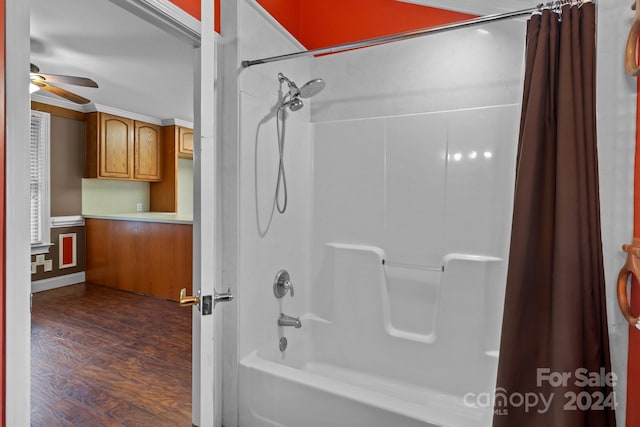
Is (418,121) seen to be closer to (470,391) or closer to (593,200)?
(593,200)

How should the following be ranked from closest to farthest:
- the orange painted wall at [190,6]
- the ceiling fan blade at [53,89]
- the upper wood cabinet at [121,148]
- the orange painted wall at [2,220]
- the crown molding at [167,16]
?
the orange painted wall at [2,220], the crown molding at [167,16], the orange painted wall at [190,6], the ceiling fan blade at [53,89], the upper wood cabinet at [121,148]

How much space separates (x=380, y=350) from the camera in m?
2.11

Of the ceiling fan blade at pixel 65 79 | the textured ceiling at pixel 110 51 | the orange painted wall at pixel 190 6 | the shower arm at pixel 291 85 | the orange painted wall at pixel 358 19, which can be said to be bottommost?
the shower arm at pixel 291 85

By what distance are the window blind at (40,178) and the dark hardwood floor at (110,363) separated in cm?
83

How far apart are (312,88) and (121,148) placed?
4.35 meters

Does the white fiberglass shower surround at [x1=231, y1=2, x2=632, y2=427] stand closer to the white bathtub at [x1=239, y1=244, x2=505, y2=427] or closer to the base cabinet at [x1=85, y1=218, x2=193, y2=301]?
the white bathtub at [x1=239, y1=244, x2=505, y2=427]

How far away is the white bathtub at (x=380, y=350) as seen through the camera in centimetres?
148

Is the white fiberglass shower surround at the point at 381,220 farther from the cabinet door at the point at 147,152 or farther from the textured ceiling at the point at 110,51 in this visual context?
the cabinet door at the point at 147,152

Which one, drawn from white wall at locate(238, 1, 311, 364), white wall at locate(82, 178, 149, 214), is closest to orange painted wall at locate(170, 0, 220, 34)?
white wall at locate(238, 1, 311, 364)

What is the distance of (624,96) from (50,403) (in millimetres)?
3081

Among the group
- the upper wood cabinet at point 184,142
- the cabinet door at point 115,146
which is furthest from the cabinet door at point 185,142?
the cabinet door at point 115,146

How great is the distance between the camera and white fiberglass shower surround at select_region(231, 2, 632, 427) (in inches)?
70.2

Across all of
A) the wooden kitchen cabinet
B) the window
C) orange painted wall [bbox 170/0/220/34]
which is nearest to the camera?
orange painted wall [bbox 170/0/220/34]

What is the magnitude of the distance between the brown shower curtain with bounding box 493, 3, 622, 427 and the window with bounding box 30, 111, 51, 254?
4.98 metres
